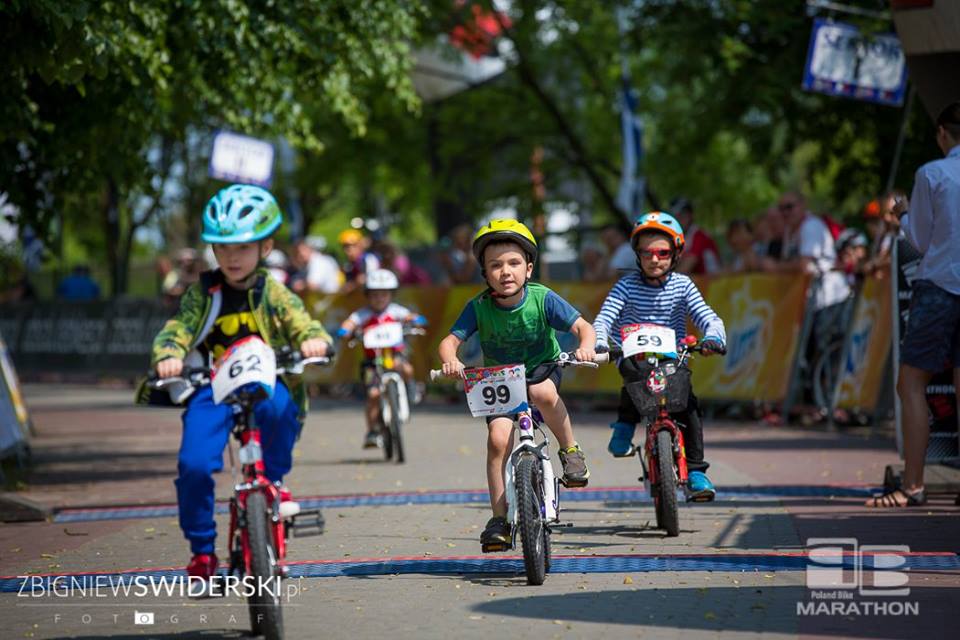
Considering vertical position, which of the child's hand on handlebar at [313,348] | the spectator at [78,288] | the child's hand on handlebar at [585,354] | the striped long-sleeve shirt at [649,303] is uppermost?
the spectator at [78,288]

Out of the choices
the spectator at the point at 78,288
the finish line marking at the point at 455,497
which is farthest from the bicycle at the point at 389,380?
the spectator at the point at 78,288

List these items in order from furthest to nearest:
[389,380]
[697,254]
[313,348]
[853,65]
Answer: [697,254] < [853,65] < [389,380] < [313,348]

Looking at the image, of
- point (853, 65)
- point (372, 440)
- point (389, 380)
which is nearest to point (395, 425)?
point (389, 380)

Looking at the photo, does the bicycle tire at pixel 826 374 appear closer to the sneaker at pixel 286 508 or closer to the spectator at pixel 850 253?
the spectator at pixel 850 253

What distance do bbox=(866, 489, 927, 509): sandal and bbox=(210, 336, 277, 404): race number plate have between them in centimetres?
466

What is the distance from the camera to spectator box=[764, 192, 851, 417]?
1670 cm

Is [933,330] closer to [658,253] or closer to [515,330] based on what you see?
[658,253]

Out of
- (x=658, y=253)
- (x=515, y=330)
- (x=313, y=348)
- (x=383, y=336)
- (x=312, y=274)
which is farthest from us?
(x=312, y=274)

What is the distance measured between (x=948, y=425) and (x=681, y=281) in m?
2.54

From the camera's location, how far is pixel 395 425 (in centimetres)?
1430

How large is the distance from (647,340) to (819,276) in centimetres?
800

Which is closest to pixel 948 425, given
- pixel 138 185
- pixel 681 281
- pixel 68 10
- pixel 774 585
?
pixel 681 281

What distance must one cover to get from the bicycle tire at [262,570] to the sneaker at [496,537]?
161 cm

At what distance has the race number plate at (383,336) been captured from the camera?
15.0 metres
